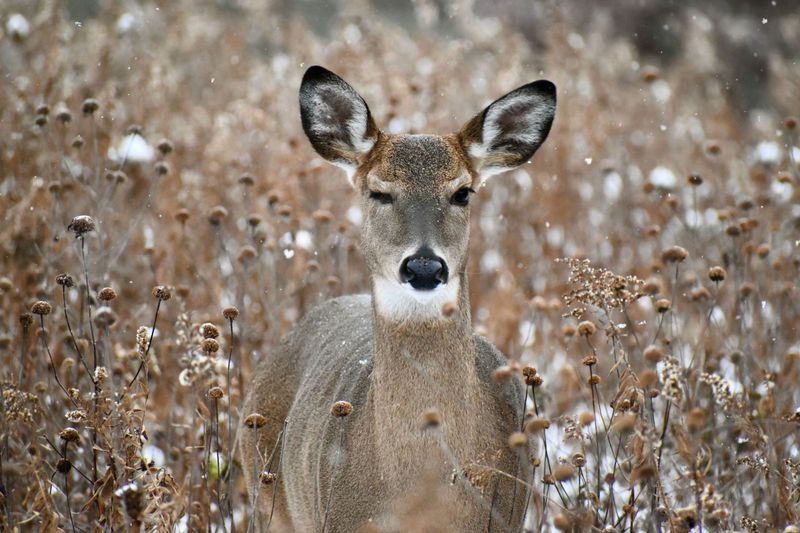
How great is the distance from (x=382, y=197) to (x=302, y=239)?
2929 millimetres

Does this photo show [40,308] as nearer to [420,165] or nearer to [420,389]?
[420,389]

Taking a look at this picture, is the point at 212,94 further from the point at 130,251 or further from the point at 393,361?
the point at 393,361

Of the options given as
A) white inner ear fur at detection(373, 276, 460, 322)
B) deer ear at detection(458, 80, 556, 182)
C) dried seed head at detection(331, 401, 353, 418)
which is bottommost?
dried seed head at detection(331, 401, 353, 418)

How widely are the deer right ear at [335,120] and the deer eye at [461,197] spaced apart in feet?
1.58

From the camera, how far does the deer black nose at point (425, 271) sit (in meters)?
3.40

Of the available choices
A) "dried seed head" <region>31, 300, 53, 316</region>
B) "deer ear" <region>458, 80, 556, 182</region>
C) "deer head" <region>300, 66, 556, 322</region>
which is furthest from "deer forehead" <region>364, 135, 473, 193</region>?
"dried seed head" <region>31, 300, 53, 316</region>

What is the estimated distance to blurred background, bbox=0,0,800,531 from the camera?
12.1ft

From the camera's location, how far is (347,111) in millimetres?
4141

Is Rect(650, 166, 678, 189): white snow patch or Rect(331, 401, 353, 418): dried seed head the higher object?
Rect(650, 166, 678, 189): white snow patch

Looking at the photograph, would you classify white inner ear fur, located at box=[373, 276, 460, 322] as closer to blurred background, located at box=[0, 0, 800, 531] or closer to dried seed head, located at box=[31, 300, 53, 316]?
blurred background, located at box=[0, 0, 800, 531]

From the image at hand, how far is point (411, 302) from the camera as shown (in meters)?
3.55

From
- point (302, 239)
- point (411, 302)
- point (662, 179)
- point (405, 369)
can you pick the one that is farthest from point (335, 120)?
point (662, 179)

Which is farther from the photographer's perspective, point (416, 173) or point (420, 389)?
point (416, 173)

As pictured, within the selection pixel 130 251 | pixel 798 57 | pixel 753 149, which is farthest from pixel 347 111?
pixel 798 57
